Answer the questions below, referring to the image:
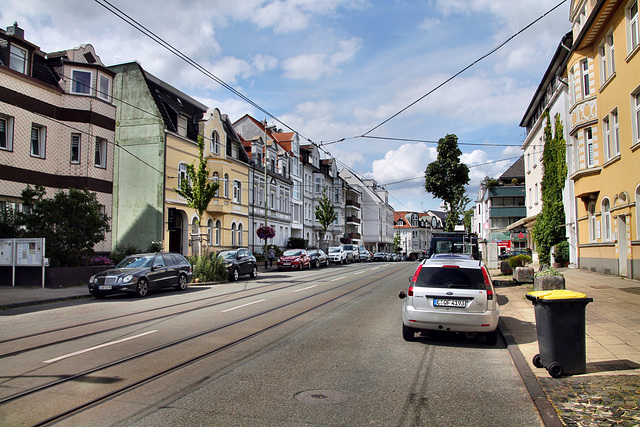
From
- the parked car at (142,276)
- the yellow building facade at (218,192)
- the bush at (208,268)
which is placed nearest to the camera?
the parked car at (142,276)

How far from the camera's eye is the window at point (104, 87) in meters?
28.9

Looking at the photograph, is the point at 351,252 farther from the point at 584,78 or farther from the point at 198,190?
the point at 584,78

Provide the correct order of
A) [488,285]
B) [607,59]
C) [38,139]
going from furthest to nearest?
[38,139]
[607,59]
[488,285]

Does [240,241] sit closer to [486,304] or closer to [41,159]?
[41,159]

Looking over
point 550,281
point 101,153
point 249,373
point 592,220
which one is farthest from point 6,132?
point 592,220

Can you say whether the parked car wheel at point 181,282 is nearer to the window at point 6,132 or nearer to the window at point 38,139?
the window at point 6,132

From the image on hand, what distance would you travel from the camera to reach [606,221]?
71.3ft

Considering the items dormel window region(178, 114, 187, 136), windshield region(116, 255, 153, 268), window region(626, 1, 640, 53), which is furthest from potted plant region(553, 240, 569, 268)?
dormel window region(178, 114, 187, 136)

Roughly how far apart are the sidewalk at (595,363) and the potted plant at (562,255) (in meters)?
13.0

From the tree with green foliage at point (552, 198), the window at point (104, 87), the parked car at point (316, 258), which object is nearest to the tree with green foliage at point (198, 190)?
the window at point (104, 87)

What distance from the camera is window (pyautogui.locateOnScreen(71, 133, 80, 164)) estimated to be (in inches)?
1091

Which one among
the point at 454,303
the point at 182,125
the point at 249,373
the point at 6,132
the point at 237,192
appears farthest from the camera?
the point at 237,192

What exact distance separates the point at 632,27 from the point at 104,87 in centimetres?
2575

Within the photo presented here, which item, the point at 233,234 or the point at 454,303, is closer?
the point at 454,303
